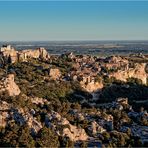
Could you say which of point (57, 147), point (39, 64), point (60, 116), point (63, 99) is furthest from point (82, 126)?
point (39, 64)

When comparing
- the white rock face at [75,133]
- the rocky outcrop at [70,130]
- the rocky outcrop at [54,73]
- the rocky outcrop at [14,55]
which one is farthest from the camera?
the rocky outcrop at [14,55]

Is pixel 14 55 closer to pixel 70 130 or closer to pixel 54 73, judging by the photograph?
pixel 54 73

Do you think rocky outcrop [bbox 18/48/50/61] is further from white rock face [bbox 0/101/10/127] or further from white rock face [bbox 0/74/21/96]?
white rock face [bbox 0/101/10/127]

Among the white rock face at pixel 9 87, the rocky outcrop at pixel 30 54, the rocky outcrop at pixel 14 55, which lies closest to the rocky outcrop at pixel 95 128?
the white rock face at pixel 9 87

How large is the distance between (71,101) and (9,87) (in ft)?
36.7

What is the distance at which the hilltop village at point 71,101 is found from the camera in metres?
60.1

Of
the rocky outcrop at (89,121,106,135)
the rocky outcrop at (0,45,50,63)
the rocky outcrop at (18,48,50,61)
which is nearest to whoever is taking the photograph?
the rocky outcrop at (89,121,106,135)

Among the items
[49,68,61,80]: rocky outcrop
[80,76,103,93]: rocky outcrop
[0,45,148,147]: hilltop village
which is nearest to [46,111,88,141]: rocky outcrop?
[0,45,148,147]: hilltop village

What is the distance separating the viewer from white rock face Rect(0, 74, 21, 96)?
82600mm

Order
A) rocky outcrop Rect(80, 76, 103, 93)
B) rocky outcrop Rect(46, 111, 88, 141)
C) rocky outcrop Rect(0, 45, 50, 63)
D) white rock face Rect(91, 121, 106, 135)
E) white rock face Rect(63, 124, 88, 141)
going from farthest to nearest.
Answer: rocky outcrop Rect(0, 45, 50, 63) < rocky outcrop Rect(80, 76, 103, 93) < white rock face Rect(91, 121, 106, 135) < rocky outcrop Rect(46, 111, 88, 141) < white rock face Rect(63, 124, 88, 141)

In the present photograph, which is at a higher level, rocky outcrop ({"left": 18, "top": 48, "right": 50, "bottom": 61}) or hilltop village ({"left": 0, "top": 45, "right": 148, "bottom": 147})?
rocky outcrop ({"left": 18, "top": 48, "right": 50, "bottom": 61})

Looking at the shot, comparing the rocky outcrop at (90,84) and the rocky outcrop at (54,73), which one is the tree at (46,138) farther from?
the rocky outcrop at (54,73)

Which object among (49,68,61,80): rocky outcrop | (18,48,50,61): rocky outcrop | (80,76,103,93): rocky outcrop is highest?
(18,48,50,61): rocky outcrop

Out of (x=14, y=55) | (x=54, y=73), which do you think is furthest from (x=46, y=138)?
(x=14, y=55)
